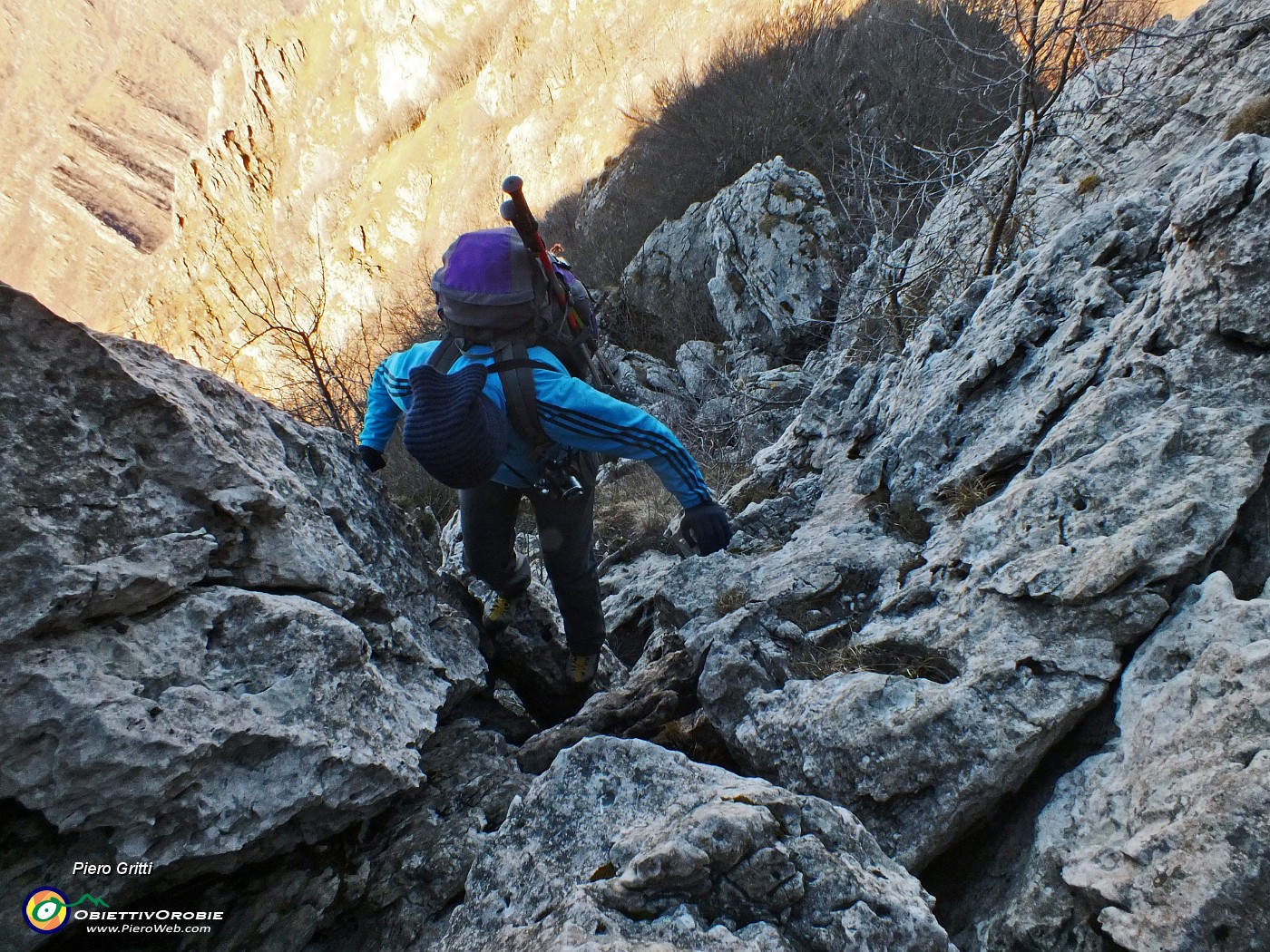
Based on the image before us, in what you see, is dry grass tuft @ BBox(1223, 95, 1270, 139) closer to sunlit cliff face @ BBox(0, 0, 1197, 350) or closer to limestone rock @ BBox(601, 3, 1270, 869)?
limestone rock @ BBox(601, 3, 1270, 869)

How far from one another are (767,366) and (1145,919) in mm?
9093

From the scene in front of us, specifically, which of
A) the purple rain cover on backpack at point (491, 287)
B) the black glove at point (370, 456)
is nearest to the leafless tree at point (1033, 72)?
the purple rain cover on backpack at point (491, 287)

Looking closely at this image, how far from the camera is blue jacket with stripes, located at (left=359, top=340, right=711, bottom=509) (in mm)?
2723

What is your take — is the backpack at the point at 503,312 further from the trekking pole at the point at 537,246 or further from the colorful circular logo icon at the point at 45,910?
the colorful circular logo icon at the point at 45,910

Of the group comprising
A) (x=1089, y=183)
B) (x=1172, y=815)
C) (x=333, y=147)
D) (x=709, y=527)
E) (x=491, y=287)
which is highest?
(x=333, y=147)

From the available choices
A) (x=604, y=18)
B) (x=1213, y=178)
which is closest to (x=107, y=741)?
(x=1213, y=178)

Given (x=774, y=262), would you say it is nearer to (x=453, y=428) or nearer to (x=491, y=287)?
(x=491, y=287)

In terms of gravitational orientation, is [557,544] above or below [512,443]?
below

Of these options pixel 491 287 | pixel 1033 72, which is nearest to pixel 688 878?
pixel 491 287

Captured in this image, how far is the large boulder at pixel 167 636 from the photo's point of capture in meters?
1.63

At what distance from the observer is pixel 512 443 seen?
2918 mm

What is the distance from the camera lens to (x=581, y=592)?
3301 millimetres

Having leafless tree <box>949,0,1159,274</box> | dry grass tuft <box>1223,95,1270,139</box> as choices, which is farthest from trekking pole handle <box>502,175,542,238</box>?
dry grass tuft <box>1223,95,1270,139</box>

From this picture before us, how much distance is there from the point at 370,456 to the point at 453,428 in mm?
975
